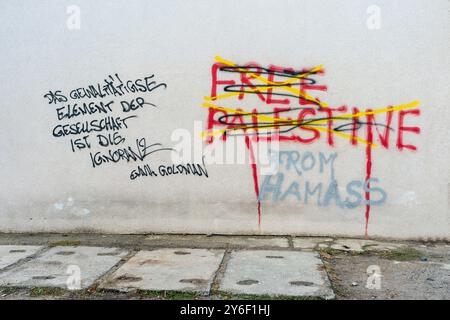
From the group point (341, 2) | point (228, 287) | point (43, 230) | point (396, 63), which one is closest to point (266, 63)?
point (341, 2)

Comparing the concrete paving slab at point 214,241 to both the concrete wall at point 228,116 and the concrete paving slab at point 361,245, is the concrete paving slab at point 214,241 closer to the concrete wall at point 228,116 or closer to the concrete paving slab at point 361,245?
the concrete wall at point 228,116

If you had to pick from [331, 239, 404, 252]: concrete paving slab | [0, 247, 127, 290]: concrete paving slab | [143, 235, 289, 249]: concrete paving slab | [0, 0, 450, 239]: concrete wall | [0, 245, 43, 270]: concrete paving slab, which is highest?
[0, 0, 450, 239]: concrete wall

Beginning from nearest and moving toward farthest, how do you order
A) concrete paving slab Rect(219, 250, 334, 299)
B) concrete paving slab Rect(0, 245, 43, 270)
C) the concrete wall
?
concrete paving slab Rect(219, 250, 334, 299)
concrete paving slab Rect(0, 245, 43, 270)
the concrete wall

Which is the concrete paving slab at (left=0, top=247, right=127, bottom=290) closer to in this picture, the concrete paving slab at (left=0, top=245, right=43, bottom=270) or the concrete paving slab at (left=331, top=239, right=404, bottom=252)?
the concrete paving slab at (left=0, top=245, right=43, bottom=270)

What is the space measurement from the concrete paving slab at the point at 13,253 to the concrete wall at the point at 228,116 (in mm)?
586

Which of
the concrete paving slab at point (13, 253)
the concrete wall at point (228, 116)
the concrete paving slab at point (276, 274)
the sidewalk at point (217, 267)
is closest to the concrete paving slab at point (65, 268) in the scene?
the sidewalk at point (217, 267)

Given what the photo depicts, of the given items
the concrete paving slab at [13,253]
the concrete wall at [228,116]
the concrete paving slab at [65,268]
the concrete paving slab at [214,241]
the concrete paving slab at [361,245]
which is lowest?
the concrete paving slab at [361,245]

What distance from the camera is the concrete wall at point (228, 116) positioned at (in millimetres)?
5109

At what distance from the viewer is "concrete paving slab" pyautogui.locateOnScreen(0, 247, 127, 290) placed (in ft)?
12.7

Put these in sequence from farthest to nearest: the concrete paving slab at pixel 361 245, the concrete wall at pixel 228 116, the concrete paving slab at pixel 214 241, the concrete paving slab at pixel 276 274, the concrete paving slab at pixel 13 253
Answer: the concrete wall at pixel 228 116 < the concrete paving slab at pixel 214 241 < the concrete paving slab at pixel 361 245 < the concrete paving slab at pixel 13 253 < the concrete paving slab at pixel 276 274

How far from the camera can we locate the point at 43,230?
557cm

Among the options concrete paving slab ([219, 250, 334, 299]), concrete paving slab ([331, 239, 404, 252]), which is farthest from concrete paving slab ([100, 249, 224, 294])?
concrete paving slab ([331, 239, 404, 252])

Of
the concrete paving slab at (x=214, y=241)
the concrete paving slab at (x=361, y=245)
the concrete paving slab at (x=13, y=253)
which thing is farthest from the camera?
the concrete paving slab at (x=214, y=241)
